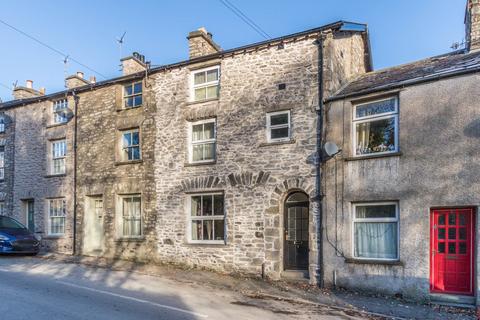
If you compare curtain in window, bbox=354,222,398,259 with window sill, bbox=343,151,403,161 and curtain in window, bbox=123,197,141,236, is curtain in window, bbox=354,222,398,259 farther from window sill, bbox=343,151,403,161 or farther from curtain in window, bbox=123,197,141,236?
curtain in window, bbox=123,197,141,236

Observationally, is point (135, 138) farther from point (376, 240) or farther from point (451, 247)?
point (451, 247)

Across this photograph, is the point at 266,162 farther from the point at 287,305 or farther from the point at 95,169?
the point at 95,169

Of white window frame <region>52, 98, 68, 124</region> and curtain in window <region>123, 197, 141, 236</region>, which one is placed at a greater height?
white window frame <region>52, 98, 68, 124</region>

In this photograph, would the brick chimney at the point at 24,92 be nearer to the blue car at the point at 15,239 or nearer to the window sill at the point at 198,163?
the blue car at the point at 15,239

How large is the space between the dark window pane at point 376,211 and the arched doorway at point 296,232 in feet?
5.47

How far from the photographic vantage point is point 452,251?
33.9 ft

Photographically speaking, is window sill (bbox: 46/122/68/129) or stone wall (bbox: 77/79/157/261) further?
window sill (bbox: 46/122/68/129)

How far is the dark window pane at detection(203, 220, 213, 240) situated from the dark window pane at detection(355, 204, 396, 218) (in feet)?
17.1

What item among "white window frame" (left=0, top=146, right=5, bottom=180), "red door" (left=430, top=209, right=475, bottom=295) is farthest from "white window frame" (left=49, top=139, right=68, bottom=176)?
"red door" (left=430, top=209, right=475, bottom=295)

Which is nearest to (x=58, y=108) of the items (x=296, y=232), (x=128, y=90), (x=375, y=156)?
(x=128, y=90)

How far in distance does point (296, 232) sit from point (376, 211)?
2.62 meters

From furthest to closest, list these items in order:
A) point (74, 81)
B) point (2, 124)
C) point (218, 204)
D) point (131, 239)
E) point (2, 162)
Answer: point (2, 124) < point (2, 162) < point (74, 81) < point (131, 239) < point (218, 204)

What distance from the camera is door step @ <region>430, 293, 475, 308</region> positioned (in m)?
9.84

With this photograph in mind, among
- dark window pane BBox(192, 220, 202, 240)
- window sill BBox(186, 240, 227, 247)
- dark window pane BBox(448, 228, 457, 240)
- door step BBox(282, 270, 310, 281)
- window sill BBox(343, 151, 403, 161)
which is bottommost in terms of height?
door step BBox(282, 270, 310, 281)
